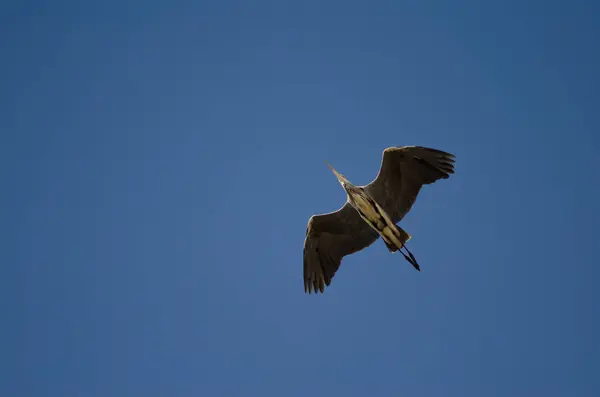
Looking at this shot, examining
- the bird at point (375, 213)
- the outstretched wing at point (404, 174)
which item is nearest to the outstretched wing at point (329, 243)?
the bird at point (375, 213)

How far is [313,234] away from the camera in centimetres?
1630

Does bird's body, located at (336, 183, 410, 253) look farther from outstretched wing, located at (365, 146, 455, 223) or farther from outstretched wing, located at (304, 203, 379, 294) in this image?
outstretched wing, located at (304, 203, 379, 294)

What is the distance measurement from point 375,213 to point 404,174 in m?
1.16

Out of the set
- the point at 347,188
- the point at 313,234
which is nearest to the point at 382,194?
the point at 347,188

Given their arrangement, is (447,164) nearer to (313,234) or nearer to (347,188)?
(347,188)

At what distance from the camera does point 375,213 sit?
14.8 m

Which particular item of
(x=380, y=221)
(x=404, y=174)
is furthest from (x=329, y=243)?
(x=404, y=174)

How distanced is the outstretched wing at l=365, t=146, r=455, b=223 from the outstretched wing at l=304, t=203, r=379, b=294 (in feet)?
3.30

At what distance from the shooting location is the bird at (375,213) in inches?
581

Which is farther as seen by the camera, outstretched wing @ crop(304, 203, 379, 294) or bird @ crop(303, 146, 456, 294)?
outstretched wing @ crop(304, 203, 379, 294)

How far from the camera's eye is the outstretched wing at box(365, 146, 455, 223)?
1470cm

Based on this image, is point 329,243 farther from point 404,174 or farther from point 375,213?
point 404,174

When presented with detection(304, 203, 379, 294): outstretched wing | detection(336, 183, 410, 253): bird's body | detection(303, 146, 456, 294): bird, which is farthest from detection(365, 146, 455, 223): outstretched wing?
detection(304, 203, 379, 294): outstretched wing

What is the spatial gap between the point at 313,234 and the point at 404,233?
8.08 feet
